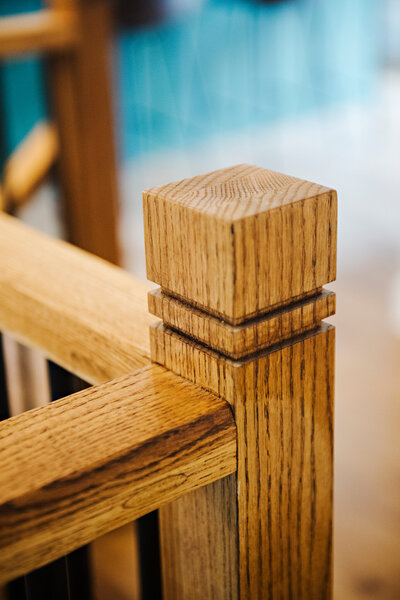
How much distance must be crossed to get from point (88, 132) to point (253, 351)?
80.7 inches

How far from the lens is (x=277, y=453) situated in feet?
1.82

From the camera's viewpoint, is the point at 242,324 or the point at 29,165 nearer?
the point at 242,324

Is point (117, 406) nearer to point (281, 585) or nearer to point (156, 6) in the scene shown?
point (281, 585)

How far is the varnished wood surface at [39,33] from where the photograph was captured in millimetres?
2201

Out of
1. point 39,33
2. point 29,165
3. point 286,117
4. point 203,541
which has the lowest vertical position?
point 286,117

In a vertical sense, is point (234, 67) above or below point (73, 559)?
below

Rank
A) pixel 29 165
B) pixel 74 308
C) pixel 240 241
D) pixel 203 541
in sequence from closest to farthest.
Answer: pixel 240 241 → pixel 203 541 → pixel 74 308 → pixel 29 165

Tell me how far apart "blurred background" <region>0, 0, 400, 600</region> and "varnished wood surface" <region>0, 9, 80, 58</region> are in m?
0.20

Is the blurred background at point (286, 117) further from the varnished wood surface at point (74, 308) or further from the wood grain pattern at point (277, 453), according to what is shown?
the wood grain pattern at point (277, 453)

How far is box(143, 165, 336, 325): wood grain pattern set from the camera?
1.53ft

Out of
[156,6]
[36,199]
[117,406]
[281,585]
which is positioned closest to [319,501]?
[281,585]

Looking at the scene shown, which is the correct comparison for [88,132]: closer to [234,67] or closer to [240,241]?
[240,241]

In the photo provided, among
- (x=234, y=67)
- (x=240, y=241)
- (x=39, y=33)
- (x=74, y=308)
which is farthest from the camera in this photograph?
(x=234, y=67)

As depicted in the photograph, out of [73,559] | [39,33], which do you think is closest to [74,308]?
[73,559]
